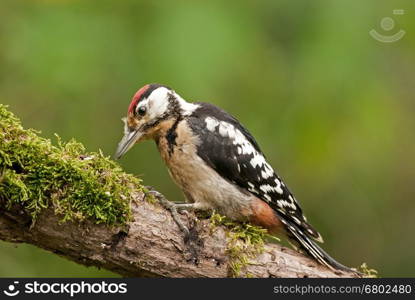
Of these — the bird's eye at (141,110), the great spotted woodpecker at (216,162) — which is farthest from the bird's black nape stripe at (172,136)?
the bird's eye at (141,110)

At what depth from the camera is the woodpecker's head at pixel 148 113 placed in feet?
16.5

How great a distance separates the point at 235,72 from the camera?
5648 mm

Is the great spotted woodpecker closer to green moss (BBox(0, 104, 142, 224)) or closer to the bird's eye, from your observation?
the bird's eye

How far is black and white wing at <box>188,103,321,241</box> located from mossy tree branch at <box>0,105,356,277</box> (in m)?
0.76

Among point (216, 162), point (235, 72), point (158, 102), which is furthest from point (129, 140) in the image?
point (235, 72)

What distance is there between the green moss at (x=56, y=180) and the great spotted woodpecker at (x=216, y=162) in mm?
A: 879

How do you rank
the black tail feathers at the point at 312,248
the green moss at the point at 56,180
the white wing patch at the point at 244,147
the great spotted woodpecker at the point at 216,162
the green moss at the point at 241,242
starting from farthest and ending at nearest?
the white wing patch at the point at 244,147
the great spotted woodpecker at the point at 216,162
the black tail feathers at the point at 312,248
the green moss at the point at 241,242
the green moss at the point at 56,180

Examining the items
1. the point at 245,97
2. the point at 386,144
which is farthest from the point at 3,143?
the point at 386,144

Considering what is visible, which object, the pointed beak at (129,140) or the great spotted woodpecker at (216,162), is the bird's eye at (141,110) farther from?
the pointed beak at (129,140)

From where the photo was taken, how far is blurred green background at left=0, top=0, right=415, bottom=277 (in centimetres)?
500

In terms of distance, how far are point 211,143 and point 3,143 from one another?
1594 mm

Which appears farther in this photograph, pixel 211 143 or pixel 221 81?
pixel 221 81

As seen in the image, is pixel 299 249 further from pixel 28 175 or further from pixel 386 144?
pixel 28 175

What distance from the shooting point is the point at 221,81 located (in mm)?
5367
